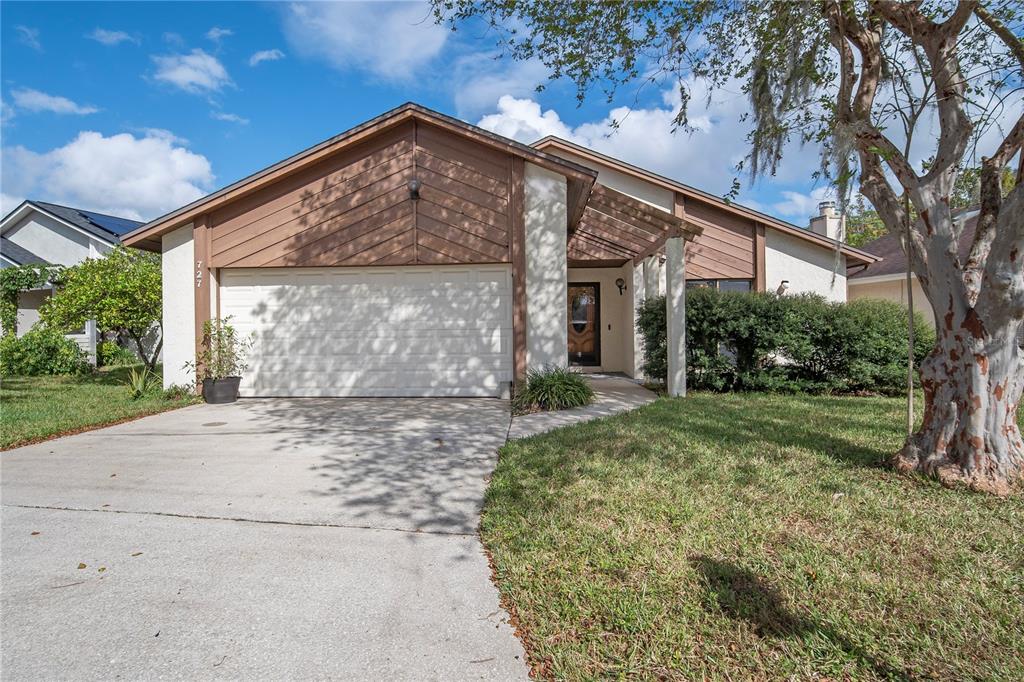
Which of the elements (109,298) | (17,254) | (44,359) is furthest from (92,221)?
(109,298)

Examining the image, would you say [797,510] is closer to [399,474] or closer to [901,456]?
[901,456]

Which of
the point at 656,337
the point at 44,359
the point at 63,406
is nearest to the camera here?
the point at 63,406

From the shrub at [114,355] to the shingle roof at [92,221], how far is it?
3.43 m

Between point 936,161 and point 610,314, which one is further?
point 610,314

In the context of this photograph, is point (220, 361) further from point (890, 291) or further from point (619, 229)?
point (890, 291)

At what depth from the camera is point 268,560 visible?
3.04 meters

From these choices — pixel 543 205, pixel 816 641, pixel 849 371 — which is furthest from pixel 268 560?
pixel 849 371

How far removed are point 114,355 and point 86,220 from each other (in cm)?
707

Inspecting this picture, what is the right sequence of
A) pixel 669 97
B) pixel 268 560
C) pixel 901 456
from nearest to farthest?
pixel 268 560 → pixel 901 456 → pixel 669 97

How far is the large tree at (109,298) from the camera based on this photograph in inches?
401

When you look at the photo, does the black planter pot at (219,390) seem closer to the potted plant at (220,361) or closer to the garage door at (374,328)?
A: the potted plant at (220,361)

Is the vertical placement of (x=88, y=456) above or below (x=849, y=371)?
below

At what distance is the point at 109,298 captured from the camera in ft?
33.7

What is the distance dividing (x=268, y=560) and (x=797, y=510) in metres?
3.37
